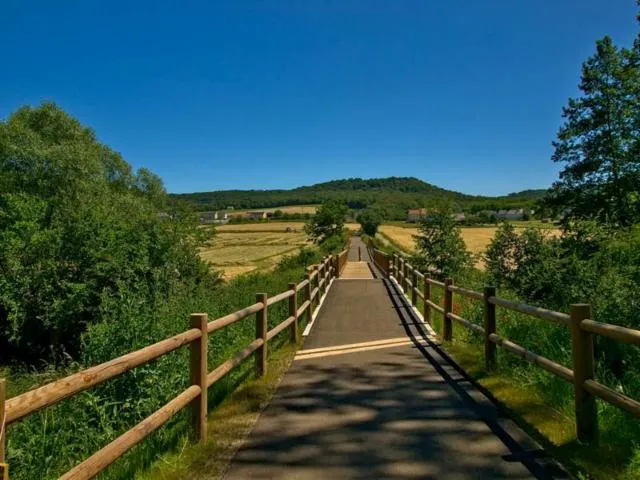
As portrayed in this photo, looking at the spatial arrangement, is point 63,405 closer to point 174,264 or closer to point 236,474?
point 236,474

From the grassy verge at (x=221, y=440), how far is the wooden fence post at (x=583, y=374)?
9.22 feet

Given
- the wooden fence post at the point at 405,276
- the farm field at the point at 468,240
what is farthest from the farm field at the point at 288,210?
the wooden fence post at the point at 405,276

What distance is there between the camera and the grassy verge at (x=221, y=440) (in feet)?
12.7

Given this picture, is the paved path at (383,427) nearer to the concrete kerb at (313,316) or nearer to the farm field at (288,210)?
the concrete kerb at (313,316)

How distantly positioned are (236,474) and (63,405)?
9.65 ft

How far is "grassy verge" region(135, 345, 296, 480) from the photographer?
388 cm

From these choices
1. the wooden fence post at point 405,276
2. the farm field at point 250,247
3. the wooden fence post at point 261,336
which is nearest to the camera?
the wooden fence post at point 261,336

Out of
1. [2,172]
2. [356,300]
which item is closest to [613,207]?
[356,300]

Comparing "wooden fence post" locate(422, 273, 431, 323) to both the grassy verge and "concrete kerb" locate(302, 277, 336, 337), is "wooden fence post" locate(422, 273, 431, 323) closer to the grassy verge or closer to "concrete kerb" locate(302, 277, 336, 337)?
"concrete kerb" locate(302, 277, 336, 337)

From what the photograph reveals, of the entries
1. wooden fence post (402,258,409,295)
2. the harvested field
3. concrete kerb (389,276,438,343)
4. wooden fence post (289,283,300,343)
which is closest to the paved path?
wooden fence post (289,283,300,343)

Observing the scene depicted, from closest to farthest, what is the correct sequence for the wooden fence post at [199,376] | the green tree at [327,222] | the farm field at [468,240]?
the wooden fence post at [199,376]
the farm field at [468,240]
the green tree at [327,222]

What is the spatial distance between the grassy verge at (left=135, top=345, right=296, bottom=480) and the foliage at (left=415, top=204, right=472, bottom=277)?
13073 millimetres

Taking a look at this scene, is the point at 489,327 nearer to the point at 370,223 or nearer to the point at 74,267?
the point at 74,267

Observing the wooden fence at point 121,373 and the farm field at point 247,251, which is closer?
the wooden fence at point 121,373
